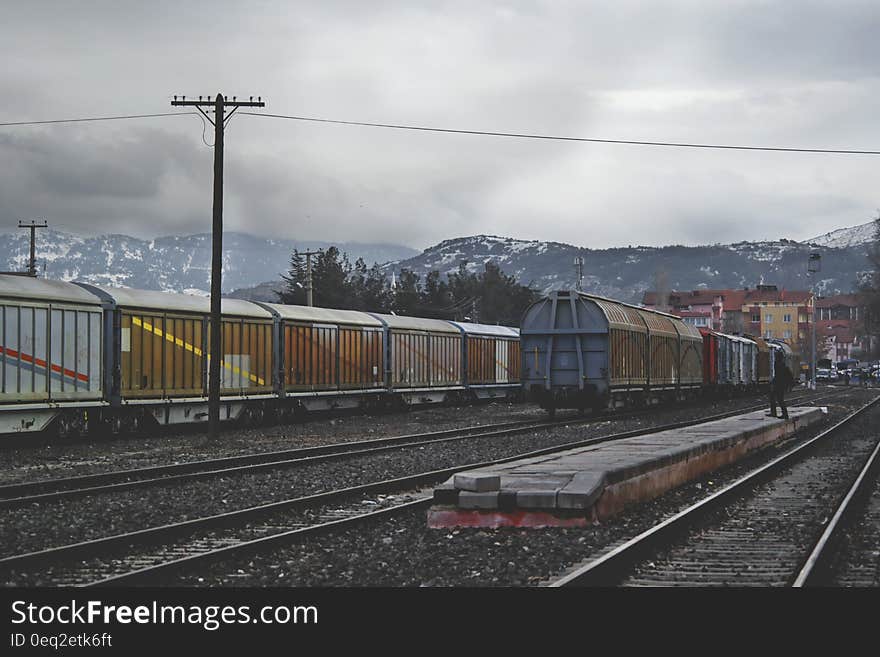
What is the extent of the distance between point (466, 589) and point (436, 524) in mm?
3571

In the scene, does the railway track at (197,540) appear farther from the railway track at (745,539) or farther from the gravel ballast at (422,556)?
the railway track at (745,539)

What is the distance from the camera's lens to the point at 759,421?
24.8m

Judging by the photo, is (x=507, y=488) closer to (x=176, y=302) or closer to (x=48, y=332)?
(x=48, y=332)

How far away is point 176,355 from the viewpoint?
25125 mm

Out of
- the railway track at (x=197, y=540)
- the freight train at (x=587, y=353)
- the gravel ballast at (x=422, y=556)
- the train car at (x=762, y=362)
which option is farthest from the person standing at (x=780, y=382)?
the train car at (x=762, y=362)

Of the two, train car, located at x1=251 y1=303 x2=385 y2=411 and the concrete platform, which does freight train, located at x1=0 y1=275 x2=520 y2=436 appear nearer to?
train car, located at x1=251 y1=303 x2=385 y2=411

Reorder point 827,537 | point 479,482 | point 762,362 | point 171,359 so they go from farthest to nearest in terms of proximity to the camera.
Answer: point 762,362, point 171,359, point 479,482, point 827,537

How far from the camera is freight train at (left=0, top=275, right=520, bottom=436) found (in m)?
20.9

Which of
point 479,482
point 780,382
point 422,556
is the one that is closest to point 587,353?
point 780,382

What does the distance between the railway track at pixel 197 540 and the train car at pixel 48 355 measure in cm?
935

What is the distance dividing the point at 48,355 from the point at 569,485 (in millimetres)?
13526

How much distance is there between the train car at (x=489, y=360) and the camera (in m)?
44.2

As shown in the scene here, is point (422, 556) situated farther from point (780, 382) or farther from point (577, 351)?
point (577, 351)

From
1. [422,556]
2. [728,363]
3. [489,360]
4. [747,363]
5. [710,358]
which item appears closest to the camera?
[422,556]
